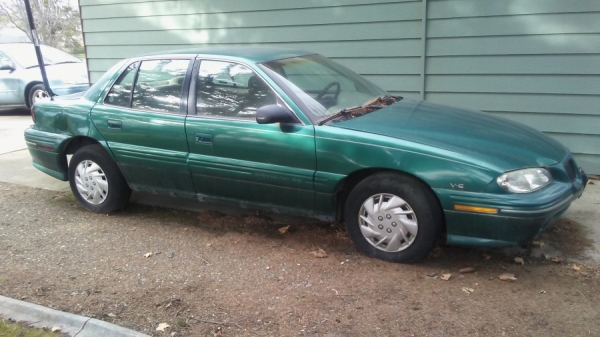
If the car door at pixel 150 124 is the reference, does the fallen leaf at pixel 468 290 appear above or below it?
below

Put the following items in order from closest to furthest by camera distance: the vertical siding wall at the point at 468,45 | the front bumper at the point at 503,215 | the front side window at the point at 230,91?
1. the front bumper at the point at 503,215
2. the front side window at the point at 230,91
3. the vertical siding wall at the point at 468,45

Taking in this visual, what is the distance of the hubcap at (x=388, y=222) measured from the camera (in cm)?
394

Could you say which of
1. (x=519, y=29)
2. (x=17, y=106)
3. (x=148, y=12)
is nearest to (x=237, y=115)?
(x=519, y=29)

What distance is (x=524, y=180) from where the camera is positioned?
3.68 metres

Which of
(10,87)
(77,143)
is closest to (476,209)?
(77,143)

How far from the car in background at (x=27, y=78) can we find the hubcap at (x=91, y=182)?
6.74 m

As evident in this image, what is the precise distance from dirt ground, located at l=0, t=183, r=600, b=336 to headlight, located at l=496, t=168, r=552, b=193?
2.13ft

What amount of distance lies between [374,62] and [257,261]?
331 centimetres

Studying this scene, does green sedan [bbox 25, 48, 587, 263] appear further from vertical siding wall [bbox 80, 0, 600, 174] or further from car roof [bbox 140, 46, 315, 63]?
vertical siding wall [bbox 80, 0, 600, 174]

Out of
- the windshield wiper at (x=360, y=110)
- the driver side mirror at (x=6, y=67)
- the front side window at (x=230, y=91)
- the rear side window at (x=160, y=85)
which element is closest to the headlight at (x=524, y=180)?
the windshield wiper at (x=360, y=110)

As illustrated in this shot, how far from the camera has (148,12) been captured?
26.5ft

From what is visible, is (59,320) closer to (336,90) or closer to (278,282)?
(278,282)

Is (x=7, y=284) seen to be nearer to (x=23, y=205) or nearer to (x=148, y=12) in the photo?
(x=23, y=205)

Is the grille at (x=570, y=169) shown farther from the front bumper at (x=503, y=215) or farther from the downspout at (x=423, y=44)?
the downspout at (x=423, y=44)
